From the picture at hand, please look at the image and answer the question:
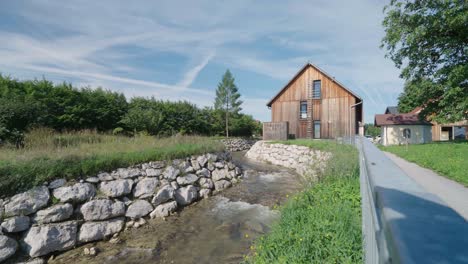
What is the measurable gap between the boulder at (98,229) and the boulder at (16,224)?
99cm

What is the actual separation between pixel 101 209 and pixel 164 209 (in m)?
1.59

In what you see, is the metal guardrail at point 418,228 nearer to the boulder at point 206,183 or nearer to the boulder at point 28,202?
the boulder at point 28,202

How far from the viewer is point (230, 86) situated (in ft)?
123

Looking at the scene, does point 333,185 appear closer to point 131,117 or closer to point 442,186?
point 442,186

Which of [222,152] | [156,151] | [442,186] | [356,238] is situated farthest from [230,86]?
[356,238]

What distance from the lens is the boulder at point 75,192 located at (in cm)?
511

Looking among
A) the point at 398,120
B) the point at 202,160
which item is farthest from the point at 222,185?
the point at 398,120

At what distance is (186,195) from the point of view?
7203mm

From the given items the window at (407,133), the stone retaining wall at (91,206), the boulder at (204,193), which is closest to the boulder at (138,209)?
the stone retaining wall at (91,206)

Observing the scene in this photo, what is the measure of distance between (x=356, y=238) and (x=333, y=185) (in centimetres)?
218

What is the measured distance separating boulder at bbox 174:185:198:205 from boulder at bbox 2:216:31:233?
343cm

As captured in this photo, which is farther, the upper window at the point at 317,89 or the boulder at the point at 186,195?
the upper window at the point at 317,89

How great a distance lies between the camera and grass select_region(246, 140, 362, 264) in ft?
9.57

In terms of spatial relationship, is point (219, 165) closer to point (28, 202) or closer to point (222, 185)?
point (222, 185)
